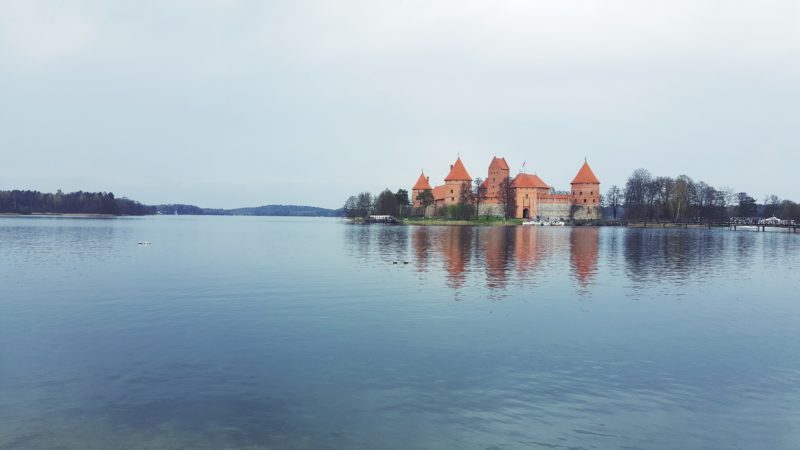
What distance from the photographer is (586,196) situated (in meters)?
161

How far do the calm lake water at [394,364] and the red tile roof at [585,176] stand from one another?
13649cm

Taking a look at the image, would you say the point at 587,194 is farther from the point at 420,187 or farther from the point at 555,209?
the point at 420,187

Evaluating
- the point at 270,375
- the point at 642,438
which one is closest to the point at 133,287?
the point at 270,375

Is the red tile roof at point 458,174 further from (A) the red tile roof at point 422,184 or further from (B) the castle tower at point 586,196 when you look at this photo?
(B) the castle tower at point 586,196

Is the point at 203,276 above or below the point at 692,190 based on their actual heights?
below

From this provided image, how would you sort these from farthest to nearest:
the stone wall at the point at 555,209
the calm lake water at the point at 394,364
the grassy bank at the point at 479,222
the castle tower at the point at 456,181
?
1. the castle tower at the point at 456,181
2. the stone wall at the point at 555,209
3. the grassy bank at the point at 479,222
4. the calm lake water at the point at 394,364

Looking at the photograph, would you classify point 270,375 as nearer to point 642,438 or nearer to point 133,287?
point 642,438

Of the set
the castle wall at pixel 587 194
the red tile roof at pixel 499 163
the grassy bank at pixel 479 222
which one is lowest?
the grassy bank at pixel 479 222

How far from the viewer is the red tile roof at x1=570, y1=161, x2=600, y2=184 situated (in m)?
161

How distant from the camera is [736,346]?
17.0 meters

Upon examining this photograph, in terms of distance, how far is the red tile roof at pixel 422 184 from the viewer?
18650 cm

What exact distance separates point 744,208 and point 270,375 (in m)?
210

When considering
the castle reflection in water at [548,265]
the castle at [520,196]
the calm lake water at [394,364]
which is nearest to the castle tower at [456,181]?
the castle at [520,196]

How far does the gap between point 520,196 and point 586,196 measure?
1965 centimetres
